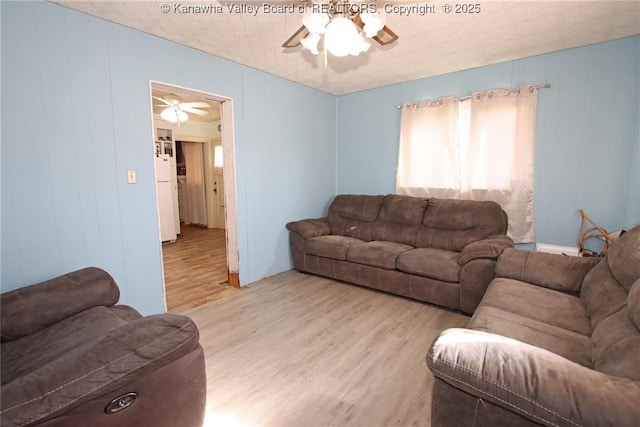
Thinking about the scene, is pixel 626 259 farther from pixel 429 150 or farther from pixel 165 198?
pixel 165 198

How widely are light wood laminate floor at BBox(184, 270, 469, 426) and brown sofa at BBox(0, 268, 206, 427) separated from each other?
1.74 feet

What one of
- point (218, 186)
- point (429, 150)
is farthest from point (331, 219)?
point (218, 186)

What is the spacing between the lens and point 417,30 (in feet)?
7.99

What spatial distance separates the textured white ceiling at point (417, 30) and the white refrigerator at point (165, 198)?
3.27 m

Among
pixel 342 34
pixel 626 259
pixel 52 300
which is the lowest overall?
pixel 52 300

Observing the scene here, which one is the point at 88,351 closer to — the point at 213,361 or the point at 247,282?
the point at 213,361

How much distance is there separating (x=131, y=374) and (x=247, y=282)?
8.09ft

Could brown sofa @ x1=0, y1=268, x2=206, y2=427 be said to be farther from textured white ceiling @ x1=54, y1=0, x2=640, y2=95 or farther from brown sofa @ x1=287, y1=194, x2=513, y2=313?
brown sofa @ x1=287, y1=194, x2=513, y2=313

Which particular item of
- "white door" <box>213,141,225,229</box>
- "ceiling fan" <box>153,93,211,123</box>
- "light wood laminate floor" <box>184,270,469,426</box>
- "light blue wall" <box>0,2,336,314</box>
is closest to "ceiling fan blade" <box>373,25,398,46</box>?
"light blue wall" <box>0,2,336,314</box>

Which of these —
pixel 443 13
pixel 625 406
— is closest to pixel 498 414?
pixel 625 406

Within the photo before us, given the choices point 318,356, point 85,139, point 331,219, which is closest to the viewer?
point 318,356

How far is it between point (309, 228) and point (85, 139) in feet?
7.72

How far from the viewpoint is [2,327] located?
1521mm

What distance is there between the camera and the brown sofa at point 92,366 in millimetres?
892
